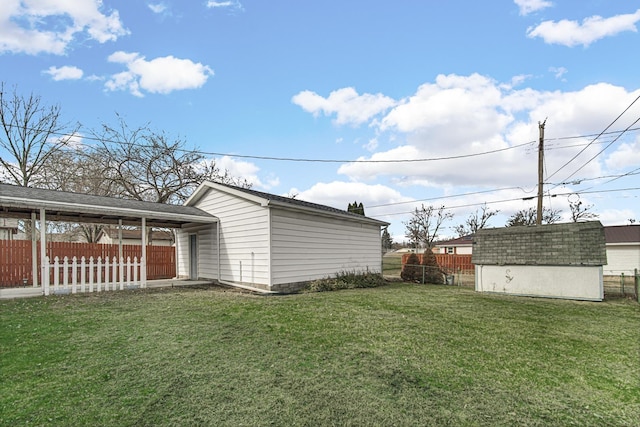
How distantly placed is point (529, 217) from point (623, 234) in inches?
664

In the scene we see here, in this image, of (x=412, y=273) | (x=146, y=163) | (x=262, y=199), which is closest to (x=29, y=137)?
(x=146, y=163)

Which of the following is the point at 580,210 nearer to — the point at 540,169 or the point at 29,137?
the point at 540,169

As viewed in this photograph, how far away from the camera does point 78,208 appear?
31.9ft

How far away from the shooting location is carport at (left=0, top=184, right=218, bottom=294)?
914cm

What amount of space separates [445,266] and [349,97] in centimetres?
1438

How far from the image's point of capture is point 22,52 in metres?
13.1

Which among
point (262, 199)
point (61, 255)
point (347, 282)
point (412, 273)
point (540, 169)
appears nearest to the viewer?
point (262, 199)

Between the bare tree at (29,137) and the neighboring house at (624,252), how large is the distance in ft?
111

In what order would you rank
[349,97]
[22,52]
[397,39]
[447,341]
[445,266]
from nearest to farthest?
[447,341]
[397,39]
[22,52]
[349,97]
[445,266]

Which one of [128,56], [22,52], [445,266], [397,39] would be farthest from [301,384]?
[445,266]

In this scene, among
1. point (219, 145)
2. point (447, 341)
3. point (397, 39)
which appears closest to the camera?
point (447, 341)

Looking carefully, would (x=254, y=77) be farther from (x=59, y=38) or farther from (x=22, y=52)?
(x=22, y=52)

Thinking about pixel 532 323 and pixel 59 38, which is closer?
pixel 532 323

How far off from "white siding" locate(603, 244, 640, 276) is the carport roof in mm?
24163
